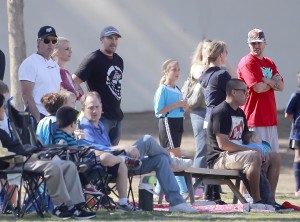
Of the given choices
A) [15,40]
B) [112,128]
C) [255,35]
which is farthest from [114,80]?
[15,40]

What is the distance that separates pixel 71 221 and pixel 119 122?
112 inches

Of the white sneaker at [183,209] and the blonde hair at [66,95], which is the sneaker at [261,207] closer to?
the white sneaker at [183,209]

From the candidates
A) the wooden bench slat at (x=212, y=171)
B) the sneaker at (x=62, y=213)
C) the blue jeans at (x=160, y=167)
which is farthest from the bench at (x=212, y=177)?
the sneaker at (x=62, y=213)

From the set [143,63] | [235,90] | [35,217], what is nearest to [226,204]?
[235,90]

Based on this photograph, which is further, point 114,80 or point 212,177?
point 114,80

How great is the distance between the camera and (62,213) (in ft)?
31.4

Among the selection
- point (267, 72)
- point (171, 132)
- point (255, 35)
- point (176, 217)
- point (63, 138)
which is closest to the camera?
point (176, 217)

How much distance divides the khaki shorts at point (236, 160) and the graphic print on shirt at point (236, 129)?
0.19 metres

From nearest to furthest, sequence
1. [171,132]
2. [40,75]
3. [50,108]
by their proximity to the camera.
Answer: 1. [50,108]
2. [40,75]
3. [171,132]

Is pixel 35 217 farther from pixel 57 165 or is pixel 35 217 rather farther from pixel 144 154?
pixel 144 154

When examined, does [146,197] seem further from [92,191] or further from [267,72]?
[267,72]

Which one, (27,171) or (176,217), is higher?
(27,171)

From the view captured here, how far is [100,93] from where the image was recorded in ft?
38.9

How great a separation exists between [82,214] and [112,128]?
97.9 inches
